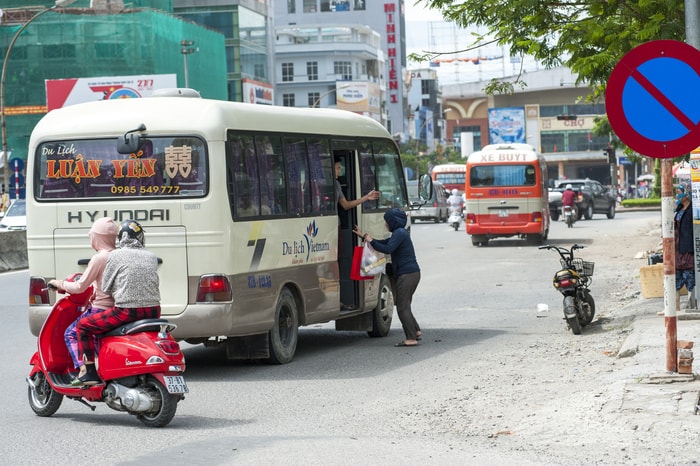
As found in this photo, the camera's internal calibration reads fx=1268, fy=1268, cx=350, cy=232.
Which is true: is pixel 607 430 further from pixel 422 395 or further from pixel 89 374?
pixel 89 374

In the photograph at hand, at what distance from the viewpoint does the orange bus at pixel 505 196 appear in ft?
124

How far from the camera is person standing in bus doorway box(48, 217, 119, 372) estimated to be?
30.5 feet

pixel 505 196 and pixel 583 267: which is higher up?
pixel 505 196

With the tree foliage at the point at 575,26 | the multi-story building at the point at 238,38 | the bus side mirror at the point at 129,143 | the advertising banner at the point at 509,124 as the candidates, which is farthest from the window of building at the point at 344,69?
the bus side mirror at the point at 129,143

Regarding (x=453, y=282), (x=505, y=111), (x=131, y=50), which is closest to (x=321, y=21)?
(x=505, y=111)

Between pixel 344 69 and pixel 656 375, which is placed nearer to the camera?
pixel 656 375

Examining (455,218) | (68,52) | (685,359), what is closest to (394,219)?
(685,359)

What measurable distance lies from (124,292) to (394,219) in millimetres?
5782

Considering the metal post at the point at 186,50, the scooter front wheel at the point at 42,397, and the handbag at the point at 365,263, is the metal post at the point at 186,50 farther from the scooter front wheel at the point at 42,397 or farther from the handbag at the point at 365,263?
the scooter front wheel at the point at 42,397

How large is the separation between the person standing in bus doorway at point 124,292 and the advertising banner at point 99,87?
2221 inches

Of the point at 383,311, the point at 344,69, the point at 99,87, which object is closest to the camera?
the point at 383,311

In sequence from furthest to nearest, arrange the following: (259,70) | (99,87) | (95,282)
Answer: (259,70) < (99,87) < (95,282)

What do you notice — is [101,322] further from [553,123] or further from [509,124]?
Answer: [553,123]

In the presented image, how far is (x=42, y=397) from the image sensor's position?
32.0ft
